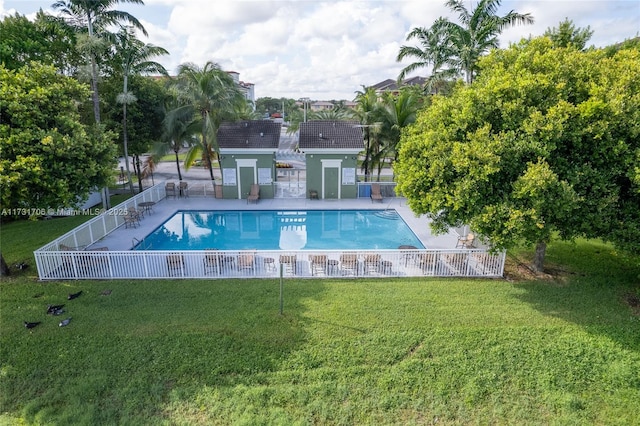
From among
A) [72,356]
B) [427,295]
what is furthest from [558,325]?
[72,356]

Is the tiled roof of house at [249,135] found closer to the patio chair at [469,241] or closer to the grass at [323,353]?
the grass at [323,353]

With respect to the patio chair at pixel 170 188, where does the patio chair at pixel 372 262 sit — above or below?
below

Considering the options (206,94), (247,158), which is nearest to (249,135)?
(247,158)

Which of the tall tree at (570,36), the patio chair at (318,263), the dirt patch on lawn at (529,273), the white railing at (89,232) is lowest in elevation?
the dirt patch on lawn at (529,273)

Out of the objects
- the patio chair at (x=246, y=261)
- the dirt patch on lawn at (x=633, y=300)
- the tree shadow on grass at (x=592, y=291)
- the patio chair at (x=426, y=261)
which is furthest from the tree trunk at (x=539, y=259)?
the patio chair at (x=246, y=261)

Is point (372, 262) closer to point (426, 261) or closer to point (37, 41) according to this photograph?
point (426, 261)

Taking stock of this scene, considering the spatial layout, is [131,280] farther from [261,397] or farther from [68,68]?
[68,68]
